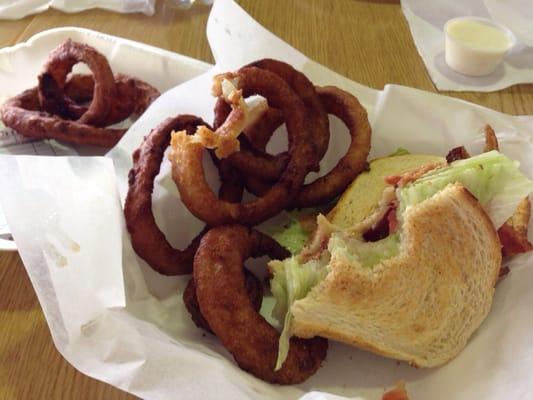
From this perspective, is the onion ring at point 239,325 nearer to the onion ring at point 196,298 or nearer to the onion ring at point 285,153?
the onion ring at point 196,298

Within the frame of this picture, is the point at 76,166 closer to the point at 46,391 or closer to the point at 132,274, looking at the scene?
the point at 132,274

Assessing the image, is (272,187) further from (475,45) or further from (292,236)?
(475,45)

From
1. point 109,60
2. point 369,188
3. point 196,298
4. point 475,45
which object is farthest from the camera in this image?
point 475,45

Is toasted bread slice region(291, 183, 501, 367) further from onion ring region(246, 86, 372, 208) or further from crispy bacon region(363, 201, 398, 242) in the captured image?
onion ring region(246, 86, 372, 208)

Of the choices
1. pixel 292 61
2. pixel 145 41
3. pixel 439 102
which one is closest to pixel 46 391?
pixel 292 61

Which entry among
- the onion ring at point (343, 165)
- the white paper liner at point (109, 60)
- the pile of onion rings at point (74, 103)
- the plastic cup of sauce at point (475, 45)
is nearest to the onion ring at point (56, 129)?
the pile of onion rings at point (74, 103)

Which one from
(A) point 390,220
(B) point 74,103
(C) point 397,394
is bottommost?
(C) point 397,394

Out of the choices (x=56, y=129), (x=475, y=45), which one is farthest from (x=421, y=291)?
(x=475, y=45)
